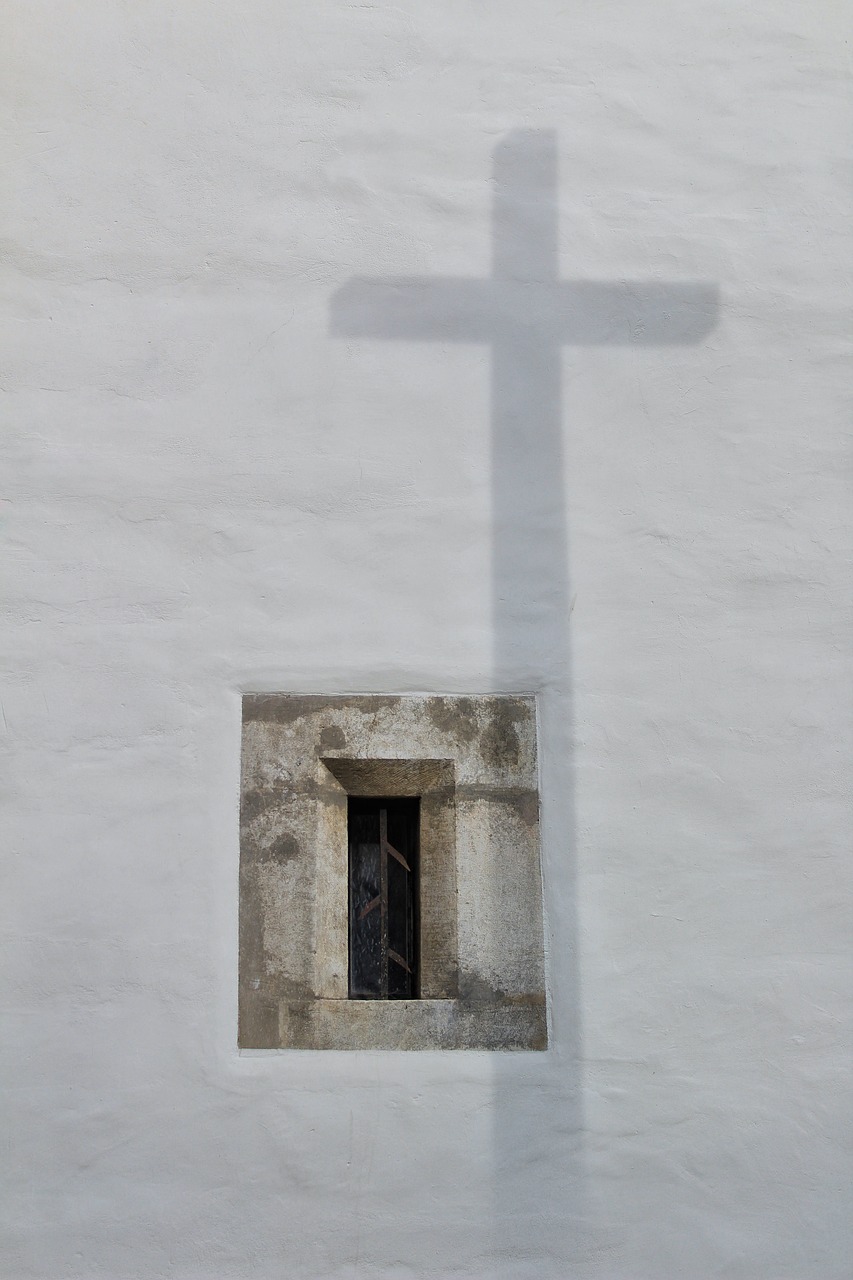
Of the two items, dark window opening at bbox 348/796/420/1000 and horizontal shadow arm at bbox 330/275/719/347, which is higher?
horizontal shadow arm at bbox 330/275/719/347

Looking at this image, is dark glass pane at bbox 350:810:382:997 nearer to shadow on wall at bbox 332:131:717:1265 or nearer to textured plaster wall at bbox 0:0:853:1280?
textured plaster wall at bbox 0:0:853:1280

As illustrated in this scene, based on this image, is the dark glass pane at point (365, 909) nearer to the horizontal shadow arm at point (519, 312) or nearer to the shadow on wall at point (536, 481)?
the shadow on wall at point (536, 481)

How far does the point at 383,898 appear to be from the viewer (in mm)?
2955

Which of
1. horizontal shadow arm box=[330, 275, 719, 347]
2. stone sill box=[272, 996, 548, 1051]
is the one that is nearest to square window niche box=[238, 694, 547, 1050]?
stone sill box=[272, 996, 548, 1051]

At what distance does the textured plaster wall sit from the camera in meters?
2.62

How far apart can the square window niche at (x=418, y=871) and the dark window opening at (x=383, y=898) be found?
2cm

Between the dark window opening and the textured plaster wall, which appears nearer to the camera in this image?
the textured plaster wall

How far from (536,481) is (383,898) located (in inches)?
42.8

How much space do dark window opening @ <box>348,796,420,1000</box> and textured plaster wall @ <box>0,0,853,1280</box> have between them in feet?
0.90

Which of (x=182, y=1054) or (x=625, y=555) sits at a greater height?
(x=625, y=555)

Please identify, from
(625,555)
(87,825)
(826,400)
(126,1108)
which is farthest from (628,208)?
(126,1108)

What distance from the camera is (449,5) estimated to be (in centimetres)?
310

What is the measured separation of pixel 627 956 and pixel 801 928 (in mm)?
407

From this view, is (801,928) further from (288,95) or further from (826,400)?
(288,95)
